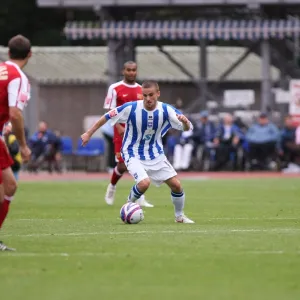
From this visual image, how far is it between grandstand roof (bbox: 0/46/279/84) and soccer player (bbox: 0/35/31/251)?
2804 centimetres

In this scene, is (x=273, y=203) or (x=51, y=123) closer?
(x=273, y=203)

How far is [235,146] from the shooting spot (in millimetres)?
33312

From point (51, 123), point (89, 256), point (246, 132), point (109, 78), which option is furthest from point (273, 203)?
point (51, 123)

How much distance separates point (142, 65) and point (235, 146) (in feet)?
32.5

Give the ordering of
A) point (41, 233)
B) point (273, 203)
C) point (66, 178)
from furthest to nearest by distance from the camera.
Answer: point (66, 178)
point (273, 203)
point (41, 233)

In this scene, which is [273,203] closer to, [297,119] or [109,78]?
[297,119]

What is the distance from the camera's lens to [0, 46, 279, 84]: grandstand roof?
39872 millimetres

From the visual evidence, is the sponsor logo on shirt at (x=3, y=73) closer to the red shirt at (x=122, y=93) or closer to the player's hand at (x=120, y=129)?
the player's hand at (x=120, y=129)

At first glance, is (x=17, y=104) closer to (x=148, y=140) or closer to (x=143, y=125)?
(x=143, y=125)

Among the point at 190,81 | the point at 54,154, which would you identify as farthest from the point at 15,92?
the point at 190,81

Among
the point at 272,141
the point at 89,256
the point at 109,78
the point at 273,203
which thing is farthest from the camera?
the point at 109,78

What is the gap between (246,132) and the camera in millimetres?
34094

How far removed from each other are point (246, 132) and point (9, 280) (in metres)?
25.6

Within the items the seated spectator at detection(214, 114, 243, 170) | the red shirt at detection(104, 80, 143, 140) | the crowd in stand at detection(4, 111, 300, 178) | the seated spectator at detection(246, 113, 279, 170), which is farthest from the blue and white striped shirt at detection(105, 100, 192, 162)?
the seated spectator at detection(214, 114, 243, 170)
